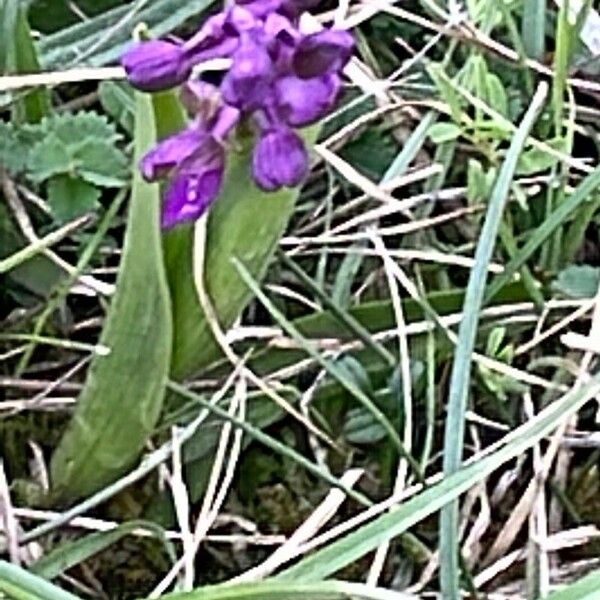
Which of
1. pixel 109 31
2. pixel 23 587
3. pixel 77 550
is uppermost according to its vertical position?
pixel 109 31

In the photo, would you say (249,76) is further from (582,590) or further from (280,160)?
(582,590)

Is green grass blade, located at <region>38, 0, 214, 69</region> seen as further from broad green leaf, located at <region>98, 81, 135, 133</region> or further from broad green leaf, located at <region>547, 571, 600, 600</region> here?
broad green leaf, located at <region>547, 571, 600, 600</region>

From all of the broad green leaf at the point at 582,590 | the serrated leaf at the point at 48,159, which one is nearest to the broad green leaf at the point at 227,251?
the serrated leaf at the point at 48,159

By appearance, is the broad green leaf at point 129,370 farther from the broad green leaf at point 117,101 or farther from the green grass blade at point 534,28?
the green grass blade at point 534,28

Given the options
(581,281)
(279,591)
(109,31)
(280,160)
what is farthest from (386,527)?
(109,31)

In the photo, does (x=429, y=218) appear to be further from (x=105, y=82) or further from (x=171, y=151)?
(x=171, y=151)

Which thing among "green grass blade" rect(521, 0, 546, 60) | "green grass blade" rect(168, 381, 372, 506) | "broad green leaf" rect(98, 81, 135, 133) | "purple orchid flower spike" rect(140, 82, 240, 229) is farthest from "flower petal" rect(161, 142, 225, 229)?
"green grass blade" rect(521, 0, 546, 60)

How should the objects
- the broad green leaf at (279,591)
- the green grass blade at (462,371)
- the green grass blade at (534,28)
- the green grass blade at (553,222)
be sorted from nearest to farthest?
1. the broad green leaf at (279,591)
2. the green grass blade at (462,371)
3. the green grass blade at (553,222)
4. the green grass blade at (534,28)
